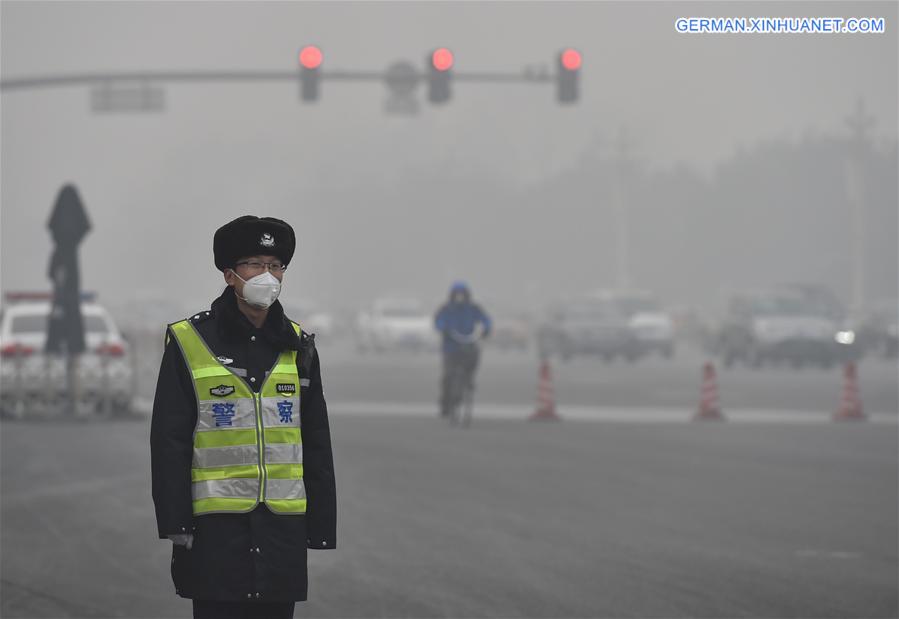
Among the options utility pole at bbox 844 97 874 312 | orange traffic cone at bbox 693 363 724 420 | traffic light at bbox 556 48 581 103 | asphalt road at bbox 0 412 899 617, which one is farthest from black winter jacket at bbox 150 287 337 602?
utility pole at bbox 844 97 874 312

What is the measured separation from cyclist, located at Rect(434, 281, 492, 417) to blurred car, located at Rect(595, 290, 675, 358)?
25386 millimetres

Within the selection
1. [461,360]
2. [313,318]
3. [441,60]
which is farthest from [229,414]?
[313,318]

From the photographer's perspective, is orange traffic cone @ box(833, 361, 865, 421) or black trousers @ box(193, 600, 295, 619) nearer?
black trousers @ box(193, 600, 295, 619)

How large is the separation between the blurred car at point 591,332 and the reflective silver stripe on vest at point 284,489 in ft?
137

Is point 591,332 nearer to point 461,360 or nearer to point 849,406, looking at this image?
point 849,406

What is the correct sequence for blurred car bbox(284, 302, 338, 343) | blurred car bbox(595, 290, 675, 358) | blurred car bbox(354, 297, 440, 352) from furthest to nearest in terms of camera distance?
blurred car bbox(284, 302, 338, 343) < blurred car bbox(354, 297, 440, 352) < blurred car bbox(595, 290, 675, 358)

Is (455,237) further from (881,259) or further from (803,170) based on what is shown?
(881,259)

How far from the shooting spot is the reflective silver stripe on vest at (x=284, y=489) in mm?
5434

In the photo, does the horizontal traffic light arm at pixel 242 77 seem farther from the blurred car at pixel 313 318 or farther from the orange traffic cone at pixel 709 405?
the blurred car at pixel 313 318

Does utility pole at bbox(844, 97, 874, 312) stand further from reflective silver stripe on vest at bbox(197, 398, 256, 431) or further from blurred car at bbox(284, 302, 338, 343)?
reflective silver stripe on vest at bbox(197, 398, 256, 431)

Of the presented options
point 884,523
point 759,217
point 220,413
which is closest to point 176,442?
point 220,413

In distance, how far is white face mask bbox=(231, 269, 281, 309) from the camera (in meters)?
5.41

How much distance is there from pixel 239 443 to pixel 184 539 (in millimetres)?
342

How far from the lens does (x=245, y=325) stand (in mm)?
5496
